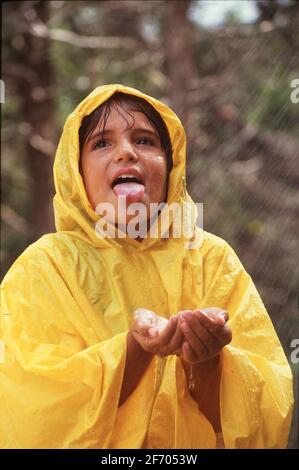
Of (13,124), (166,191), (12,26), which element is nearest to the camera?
(166,191)

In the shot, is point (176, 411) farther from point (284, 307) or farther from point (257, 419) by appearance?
point (284, 307)

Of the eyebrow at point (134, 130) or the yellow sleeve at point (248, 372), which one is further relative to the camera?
the eyebrow at point (134, 130)

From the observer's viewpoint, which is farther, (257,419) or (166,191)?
(166,191)

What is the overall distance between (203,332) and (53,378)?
46 cm

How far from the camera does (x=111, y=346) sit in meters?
2.20

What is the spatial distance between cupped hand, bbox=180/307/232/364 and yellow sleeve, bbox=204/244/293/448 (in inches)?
7.9

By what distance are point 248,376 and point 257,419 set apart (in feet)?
0.40

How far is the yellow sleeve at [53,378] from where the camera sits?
7.25 feet

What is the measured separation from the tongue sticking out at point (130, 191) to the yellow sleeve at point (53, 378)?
1.12ft

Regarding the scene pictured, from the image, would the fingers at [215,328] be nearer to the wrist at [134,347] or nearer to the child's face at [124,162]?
the wrist at [134,347]

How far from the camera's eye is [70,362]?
7.30 feet

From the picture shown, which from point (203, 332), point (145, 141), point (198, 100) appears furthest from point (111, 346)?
point (198, 100)

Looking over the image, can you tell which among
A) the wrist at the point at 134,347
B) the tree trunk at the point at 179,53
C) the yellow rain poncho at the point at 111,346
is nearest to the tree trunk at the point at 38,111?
the tree trunk at the point at 179,53
